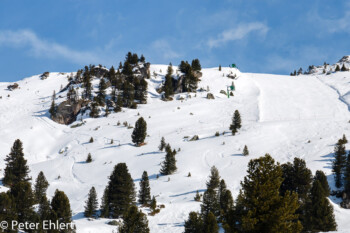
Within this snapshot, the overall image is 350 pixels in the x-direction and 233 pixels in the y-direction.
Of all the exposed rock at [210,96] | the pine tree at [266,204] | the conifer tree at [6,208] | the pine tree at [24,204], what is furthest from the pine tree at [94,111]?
the pine tree at [266,204]

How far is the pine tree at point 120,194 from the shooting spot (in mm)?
34219

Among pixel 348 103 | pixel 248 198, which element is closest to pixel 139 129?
pixel 248 198

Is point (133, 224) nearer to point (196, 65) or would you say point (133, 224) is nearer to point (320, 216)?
point (320, 216)

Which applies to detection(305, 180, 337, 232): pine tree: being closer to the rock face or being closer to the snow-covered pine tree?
the snow-covered pine tree

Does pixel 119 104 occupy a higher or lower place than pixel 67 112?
higher

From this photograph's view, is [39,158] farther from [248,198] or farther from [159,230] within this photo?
[248,198]

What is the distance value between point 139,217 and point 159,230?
9699 mm

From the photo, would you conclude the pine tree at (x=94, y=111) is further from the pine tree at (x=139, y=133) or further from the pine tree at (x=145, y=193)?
the pine tree at (x=145, y=193)

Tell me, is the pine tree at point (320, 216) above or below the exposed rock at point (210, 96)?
below

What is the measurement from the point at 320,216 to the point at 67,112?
7505 centimetres

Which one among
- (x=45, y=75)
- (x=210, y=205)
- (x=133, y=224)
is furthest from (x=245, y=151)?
(x=45, y=75)

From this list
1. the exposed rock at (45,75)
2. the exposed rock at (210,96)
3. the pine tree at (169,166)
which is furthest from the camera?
the exposed rock at (45,75)

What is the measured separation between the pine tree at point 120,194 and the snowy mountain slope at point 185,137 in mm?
1960

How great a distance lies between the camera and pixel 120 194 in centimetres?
3438
